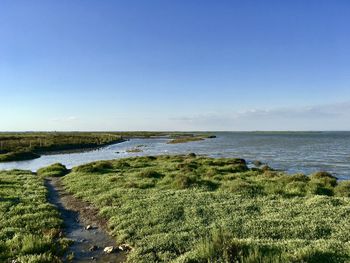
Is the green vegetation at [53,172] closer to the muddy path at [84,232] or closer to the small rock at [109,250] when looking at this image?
the muddy path at [84,232]

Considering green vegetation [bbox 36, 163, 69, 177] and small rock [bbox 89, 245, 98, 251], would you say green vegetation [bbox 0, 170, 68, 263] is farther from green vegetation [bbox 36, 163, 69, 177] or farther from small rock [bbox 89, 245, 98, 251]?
green vegetation [bbox 36, 163, 69, 177]

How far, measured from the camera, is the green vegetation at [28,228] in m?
11.4

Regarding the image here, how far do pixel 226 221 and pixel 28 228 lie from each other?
8576mm

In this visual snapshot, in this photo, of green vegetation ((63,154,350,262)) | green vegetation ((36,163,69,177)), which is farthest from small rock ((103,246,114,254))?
green vegetation ((36,163,69,177))

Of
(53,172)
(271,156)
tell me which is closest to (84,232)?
(53,172)

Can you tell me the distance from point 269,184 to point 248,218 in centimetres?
957

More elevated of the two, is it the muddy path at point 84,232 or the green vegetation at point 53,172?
the muddy path at point 84,232

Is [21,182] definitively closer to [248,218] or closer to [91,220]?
[91,220]

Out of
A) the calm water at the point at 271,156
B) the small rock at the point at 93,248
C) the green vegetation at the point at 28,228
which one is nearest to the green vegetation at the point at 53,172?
the calm water at the point at 271,156

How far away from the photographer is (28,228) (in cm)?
1475

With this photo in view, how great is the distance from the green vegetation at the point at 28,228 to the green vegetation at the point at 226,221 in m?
2.43

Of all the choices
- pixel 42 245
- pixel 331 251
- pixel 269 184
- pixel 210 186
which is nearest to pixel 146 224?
pixel 42 245

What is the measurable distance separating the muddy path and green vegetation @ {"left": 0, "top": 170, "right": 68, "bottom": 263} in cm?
51

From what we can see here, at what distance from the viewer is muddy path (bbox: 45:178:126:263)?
1168 centimetres
